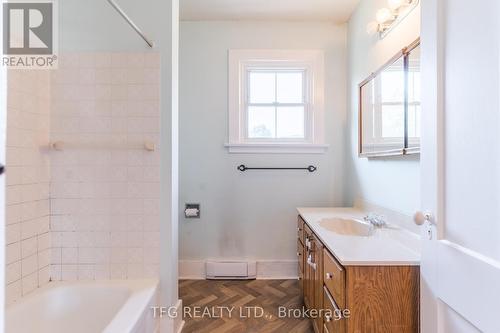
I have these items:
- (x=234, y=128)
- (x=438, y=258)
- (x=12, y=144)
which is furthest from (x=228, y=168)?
(x=438, y=258)

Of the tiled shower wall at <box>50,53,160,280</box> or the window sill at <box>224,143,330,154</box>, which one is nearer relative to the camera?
the tiled shower wall at <box>50,53,160,280</box>

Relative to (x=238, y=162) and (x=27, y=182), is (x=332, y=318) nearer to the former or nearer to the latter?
(x=238, y=162)

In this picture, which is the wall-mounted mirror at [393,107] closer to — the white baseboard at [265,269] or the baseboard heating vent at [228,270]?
the white baseboard at [265,269]

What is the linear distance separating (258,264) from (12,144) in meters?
2.21

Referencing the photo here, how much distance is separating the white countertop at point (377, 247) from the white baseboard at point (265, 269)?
1.07m

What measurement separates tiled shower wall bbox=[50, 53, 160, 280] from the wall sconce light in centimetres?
155

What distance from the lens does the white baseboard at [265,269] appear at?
2781 mm

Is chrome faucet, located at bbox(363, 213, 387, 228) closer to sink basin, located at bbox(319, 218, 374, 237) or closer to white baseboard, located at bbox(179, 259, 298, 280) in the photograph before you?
sink basin, located at bbox(319, 218, 374, 237)

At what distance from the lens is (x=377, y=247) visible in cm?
138

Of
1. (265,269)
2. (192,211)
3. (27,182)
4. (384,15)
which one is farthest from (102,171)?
(384,15)

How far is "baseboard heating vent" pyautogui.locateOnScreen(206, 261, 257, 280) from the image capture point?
273 cm

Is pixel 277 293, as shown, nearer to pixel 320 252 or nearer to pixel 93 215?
pixel 320 252

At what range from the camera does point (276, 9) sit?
2.58m

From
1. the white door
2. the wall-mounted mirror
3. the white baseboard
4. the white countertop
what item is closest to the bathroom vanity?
the white countertop
